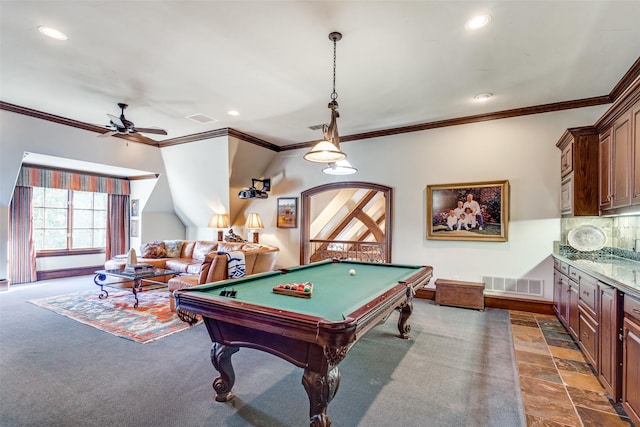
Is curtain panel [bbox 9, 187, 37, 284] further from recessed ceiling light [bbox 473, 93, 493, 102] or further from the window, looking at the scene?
recessed ceiling light [bbox 473, 93, 493, 102]

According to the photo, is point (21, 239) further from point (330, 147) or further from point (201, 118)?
point (330, 147)

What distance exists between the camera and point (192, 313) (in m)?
2.06

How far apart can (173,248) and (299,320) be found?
6404mm

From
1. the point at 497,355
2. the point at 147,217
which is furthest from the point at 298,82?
the point at 147,217

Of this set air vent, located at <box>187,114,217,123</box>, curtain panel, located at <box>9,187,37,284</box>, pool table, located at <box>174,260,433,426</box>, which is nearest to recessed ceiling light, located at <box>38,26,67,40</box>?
air vent, located at <box>187,114,217,123</box>

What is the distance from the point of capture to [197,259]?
6.70 metres

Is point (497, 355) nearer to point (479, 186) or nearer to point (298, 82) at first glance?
point (479, 186)

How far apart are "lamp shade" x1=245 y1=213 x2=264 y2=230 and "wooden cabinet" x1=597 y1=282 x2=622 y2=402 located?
Answer: 5.76m

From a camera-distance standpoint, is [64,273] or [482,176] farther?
[64,273]

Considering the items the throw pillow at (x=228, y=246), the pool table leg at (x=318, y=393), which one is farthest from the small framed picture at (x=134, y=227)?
the pool table leg at (x=318, y=393)

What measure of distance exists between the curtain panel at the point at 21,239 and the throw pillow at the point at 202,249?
3369 mm

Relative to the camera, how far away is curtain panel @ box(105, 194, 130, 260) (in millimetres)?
7866

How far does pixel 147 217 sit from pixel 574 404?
28.6 ft

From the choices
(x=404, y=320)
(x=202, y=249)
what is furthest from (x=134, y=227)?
(x=404, y=320)
